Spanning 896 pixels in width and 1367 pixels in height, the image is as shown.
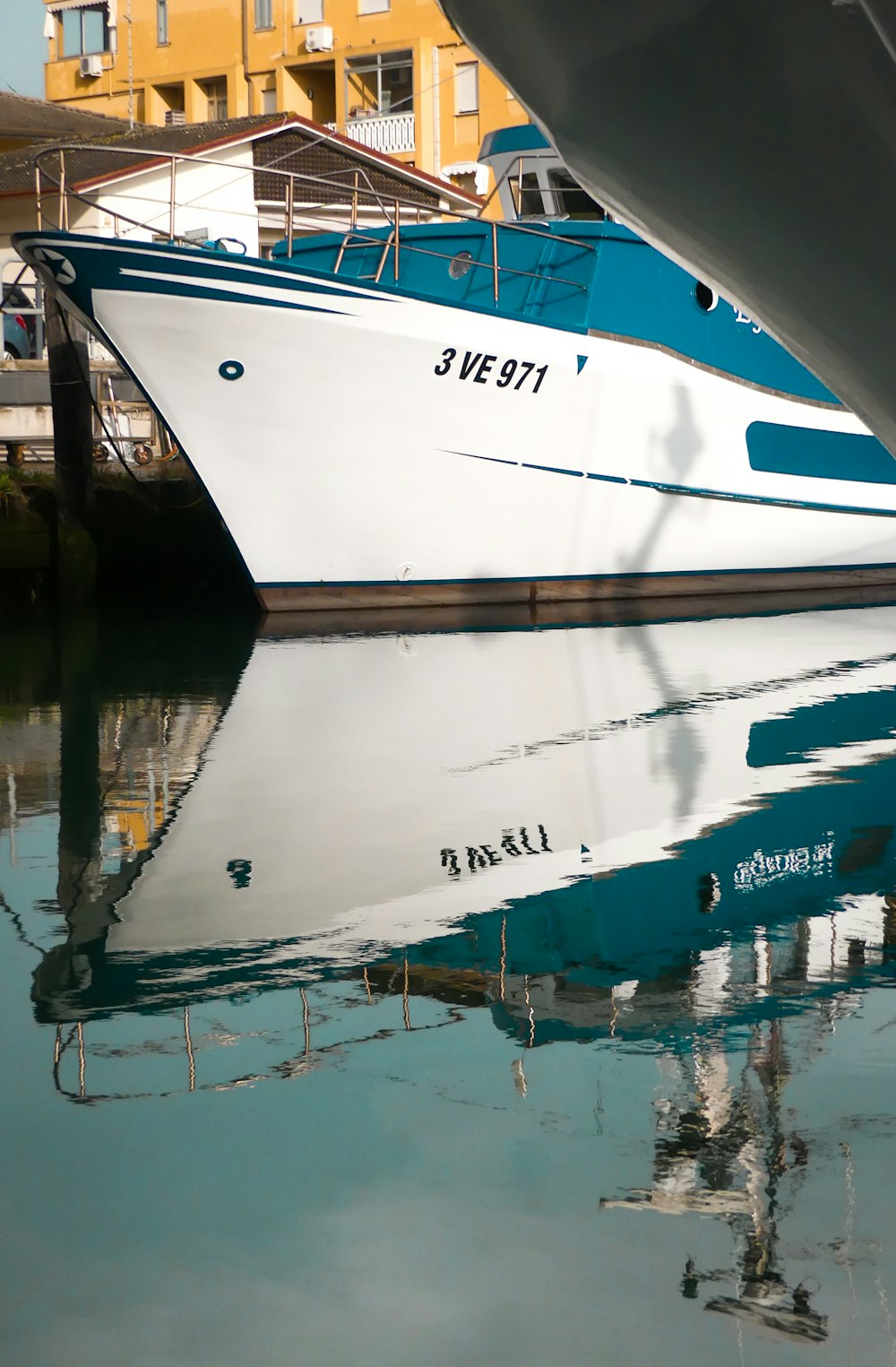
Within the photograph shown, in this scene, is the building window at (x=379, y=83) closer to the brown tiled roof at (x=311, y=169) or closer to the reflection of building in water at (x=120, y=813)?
the brown tiled roof at (x=311, y=169)

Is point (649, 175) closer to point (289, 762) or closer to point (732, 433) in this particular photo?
point (289, 762)

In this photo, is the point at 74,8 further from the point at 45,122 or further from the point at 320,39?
the point at 45,122

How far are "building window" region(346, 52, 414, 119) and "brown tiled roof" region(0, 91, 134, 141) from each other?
26.3 ft

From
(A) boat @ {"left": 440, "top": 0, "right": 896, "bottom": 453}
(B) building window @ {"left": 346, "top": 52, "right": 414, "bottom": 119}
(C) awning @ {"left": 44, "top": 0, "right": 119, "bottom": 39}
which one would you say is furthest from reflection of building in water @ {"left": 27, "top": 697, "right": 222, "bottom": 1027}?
(C) awning @ {"left": 44, "top": 0, "right": 119, "bottom": 39}

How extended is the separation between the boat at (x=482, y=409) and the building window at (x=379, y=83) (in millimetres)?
25075

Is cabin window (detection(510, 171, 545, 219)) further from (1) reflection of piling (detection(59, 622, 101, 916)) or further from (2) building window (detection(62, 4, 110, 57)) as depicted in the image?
(2) building window (detection(62, 4, 110, 57))

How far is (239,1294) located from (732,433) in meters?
13.3

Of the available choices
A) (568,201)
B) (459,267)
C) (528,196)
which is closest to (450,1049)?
(459,267)

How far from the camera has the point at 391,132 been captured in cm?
3834

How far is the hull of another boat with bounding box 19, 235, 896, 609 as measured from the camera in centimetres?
1304

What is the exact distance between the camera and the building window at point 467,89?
37.4 m

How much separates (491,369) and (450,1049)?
10605mm

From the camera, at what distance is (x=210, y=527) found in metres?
17.1

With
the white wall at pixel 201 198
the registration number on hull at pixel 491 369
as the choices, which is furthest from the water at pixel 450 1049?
the white wall at pixel 201 198
